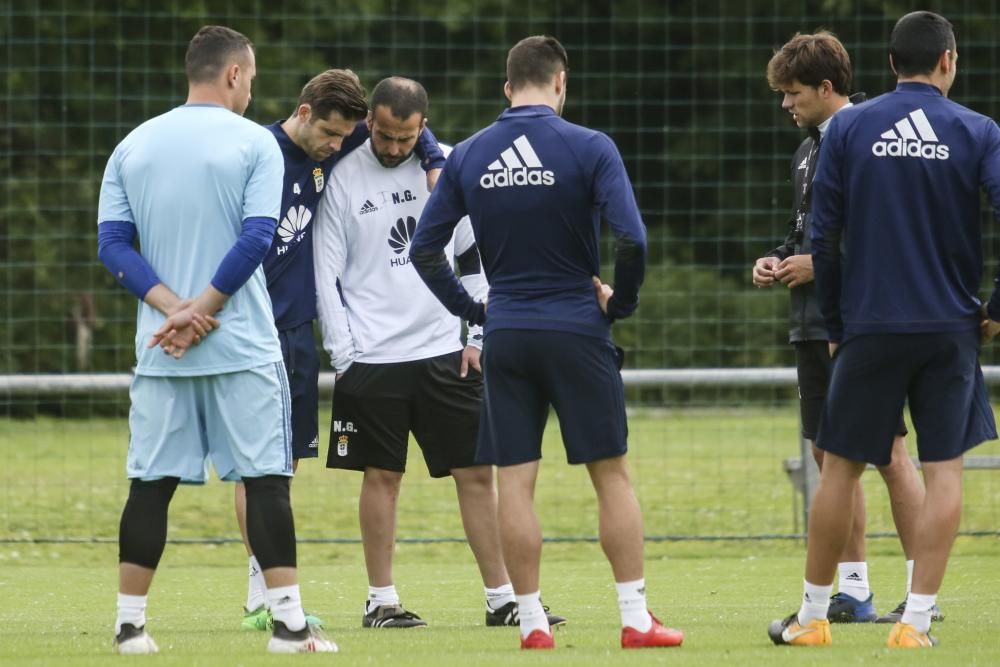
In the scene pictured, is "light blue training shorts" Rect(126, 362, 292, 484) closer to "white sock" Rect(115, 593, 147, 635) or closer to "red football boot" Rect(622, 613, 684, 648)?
"white sock" Rect(115, 593, 147, 635)

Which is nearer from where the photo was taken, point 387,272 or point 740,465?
point 387,272

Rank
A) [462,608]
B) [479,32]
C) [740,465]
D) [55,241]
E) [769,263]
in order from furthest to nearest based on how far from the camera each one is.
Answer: [479,32] → [55,241] → [740,465] → [462,608] → [769,263]

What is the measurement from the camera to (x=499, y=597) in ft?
21.3

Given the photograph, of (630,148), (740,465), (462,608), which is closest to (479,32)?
(630,148)

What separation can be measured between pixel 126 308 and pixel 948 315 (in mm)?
12172

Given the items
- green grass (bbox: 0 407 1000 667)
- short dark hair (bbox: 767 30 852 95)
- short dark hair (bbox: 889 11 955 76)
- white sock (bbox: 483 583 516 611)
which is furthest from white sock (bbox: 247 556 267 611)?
short dark hair (bbox: 889 11 955 76)

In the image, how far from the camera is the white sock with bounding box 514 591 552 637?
5379 millimetres

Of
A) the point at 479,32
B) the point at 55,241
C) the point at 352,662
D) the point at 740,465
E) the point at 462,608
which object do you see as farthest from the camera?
the point at 479,32

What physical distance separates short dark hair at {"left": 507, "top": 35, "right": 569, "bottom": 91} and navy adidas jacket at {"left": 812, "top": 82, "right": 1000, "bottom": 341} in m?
0.90

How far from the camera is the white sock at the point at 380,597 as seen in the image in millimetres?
6512

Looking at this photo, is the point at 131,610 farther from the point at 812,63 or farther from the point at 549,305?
the point at 812,63

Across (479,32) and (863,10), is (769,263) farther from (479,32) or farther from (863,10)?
(479,32)

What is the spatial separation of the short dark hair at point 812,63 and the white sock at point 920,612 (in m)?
1.97

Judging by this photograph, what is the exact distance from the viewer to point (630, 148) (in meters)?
15.8
